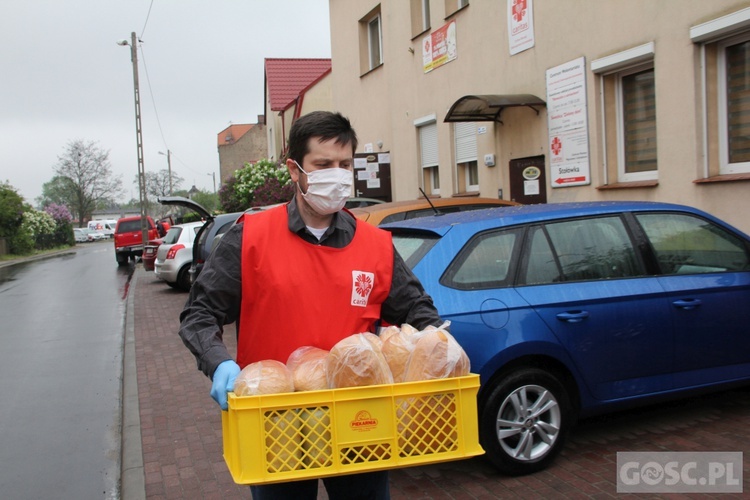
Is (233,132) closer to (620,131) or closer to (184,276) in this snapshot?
(184,276)

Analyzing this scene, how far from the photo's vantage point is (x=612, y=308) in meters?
4.67

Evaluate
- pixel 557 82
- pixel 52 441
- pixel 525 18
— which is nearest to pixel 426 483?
pixel 52 441

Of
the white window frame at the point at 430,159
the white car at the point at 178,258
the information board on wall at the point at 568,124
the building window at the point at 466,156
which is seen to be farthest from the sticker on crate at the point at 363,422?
the white car at the point at 178,258

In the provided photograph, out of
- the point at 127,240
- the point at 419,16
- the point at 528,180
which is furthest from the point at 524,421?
the point at 127,240

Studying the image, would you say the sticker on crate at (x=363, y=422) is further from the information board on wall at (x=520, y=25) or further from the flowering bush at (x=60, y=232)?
the flowering bush at (x=60, y=232)

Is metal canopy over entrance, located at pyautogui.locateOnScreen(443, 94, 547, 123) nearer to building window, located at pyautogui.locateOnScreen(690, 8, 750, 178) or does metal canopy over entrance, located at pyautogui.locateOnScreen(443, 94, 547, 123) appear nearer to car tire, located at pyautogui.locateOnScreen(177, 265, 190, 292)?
building window, located at pyautogui.locateOnScreen(690, 8, 750, 178)

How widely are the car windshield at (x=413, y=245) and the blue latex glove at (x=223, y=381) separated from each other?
8.30 ft

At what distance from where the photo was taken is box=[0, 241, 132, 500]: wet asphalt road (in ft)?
17.2

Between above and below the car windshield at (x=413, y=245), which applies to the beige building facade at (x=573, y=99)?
above

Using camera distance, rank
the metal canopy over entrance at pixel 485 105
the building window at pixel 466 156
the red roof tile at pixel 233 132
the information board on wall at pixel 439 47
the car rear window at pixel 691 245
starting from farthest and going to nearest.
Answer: the red roof tile at pixel 233 132, the information board on wall at pixel 439 47, the building window at pixel 466 156, the metal canopy over entrance at pixel 485 105, the car rear window at pixel 691 245

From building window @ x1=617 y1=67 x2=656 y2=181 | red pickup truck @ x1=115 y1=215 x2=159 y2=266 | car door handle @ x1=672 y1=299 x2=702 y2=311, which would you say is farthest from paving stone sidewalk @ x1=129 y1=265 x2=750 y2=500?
red pickup truck @ x1=115 y1=215 x2=159 y2=266

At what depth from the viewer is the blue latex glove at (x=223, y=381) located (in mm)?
2074

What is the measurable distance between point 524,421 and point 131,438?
10.6 ft

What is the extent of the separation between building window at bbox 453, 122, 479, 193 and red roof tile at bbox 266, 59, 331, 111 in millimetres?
22583
